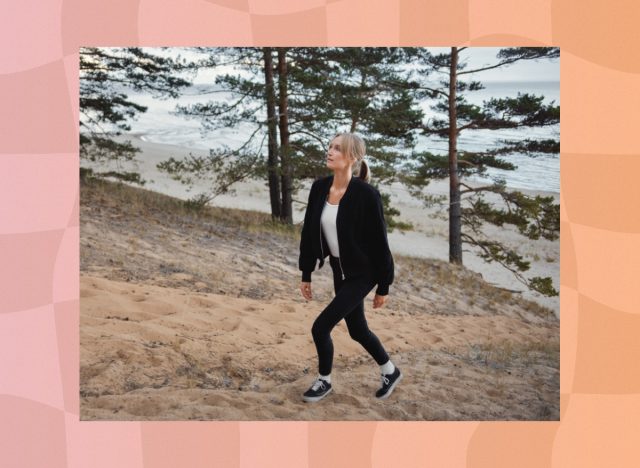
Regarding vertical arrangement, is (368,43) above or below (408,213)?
above

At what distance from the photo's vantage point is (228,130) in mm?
6281

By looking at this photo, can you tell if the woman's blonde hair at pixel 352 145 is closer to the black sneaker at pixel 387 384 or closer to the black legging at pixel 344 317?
the black legging at pixel 344 317

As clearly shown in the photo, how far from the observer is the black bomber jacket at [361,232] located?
13.0 ft

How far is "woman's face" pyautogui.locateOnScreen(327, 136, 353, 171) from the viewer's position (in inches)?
155

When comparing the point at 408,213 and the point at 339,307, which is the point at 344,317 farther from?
the point at 408,213

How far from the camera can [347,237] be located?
3963mm

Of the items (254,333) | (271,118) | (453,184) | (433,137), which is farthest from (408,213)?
(254,333)

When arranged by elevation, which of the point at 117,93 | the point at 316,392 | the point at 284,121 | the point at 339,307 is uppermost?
the point at 117,93

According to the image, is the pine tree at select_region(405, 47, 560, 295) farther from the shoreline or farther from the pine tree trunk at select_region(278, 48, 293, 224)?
the pine tree trunk at select_region(278, 48, 293, 224)

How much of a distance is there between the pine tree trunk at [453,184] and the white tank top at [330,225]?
261 centimetres

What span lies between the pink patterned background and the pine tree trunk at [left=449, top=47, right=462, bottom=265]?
1739 millimetres

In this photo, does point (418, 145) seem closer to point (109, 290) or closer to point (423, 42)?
point (423, 42)

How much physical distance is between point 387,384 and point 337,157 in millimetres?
1453

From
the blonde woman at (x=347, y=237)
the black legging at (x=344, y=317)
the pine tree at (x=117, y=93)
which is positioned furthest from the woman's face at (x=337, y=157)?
the pine tree at (x=117, y=93)
